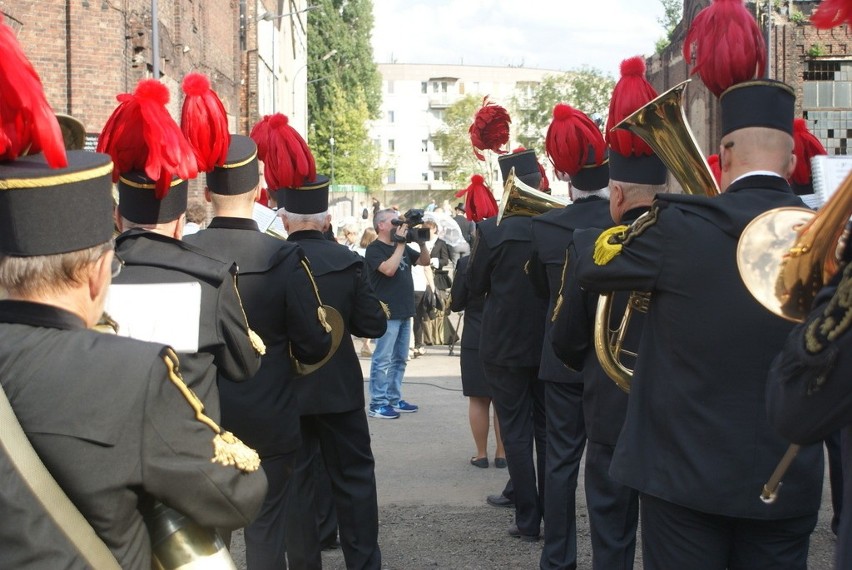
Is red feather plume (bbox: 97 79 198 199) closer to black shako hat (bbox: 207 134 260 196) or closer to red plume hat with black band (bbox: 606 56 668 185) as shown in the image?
black shako hat (bbox: 207 134 260 196)

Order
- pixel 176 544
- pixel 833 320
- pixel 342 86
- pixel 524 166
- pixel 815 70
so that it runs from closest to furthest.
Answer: pixel 833 320 < pixel 176 544 < pixel 524 166 < pixel 815 70 < pixel 342 86

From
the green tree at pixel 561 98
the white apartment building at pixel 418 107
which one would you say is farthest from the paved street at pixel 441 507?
the white apartment building at pixel 418 107

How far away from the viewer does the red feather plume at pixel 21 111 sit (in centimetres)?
201

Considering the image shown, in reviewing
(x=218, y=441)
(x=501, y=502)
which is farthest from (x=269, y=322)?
(x=501, y=502)

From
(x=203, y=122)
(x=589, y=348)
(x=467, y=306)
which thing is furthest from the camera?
(x=467, y=306)

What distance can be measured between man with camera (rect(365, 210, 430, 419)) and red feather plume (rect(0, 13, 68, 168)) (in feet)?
23.1

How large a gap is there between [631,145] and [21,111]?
2559 mm

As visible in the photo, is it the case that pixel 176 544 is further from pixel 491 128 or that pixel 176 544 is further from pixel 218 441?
pixel 491 128

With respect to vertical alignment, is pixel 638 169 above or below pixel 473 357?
above

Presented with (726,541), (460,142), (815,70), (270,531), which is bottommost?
(270,531)

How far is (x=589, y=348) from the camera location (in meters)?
4.47

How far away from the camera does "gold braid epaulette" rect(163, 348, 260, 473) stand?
2176 millimetres

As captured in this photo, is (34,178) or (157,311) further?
(157,311)

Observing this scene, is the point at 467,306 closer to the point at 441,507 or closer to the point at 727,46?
the point at 441,507
